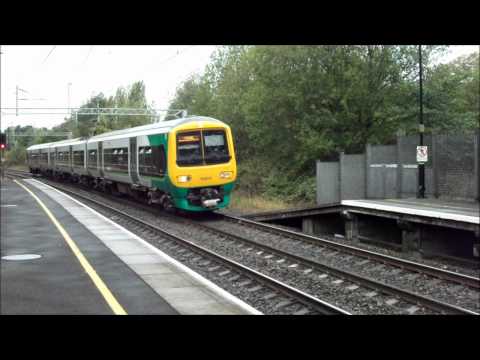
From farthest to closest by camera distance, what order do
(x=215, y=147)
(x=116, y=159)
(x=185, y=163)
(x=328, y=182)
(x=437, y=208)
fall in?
→ (x=116, y=159) < (x=328, y=182) < (x=215, y=147) < (x=185, y=163) < (x=437, y=208)

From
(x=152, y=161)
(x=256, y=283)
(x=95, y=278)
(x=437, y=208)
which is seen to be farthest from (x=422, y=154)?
(x=95, y=278)

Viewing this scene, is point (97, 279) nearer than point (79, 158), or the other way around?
point (97, 279)

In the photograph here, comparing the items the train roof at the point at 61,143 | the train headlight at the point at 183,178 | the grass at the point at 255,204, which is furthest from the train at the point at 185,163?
the train roof at the point at 61,143

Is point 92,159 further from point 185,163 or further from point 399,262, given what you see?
point 399,262

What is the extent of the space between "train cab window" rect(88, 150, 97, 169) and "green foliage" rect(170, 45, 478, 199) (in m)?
8.99

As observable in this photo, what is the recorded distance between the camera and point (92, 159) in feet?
107

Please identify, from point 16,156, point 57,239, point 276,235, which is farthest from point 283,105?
point 16,156

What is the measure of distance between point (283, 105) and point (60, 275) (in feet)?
66.0

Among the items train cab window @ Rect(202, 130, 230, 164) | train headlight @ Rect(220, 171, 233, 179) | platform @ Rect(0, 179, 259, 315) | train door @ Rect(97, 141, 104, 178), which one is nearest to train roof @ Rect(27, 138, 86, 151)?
train door @ Rect(97, 141, 104, 178)

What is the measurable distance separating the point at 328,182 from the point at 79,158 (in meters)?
19.0

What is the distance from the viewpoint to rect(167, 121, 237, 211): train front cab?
19344mm

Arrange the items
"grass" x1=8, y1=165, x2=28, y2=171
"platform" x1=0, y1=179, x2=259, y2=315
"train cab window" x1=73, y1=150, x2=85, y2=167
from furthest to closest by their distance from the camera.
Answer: "grass" x1=8, y1=165, x2=28, y2=171 < "train cab window" x1=73, y1=150, x2=85, y2=167 < "platform" x1=0, y1=179, x2=259, y2=315

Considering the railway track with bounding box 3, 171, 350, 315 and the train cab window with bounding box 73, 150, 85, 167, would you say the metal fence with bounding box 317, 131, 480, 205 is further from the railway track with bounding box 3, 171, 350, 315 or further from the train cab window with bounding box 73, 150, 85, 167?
the train cab window with bounding box 73, 150, 85, 167
